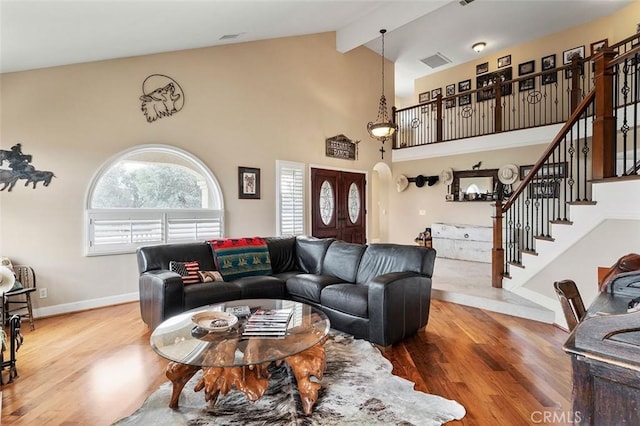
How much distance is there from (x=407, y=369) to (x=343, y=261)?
160cm

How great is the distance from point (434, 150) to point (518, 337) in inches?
211

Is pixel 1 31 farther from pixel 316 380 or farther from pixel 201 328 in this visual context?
pixel 316 380

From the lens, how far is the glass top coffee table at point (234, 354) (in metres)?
1.87

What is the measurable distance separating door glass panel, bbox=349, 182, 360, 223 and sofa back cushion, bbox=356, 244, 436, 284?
141 inches

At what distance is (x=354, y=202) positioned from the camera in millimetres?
7512

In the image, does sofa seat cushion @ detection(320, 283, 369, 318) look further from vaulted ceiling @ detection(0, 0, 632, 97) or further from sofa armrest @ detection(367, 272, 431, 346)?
vaulted ceiling @ detection(0, 0, 632, 97)

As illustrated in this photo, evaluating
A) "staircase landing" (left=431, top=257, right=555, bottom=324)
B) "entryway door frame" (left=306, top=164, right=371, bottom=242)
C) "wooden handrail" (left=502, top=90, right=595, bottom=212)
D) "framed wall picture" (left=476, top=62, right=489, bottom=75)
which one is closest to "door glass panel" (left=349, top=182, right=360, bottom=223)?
"entryway door frame" (left=306, top=164, right=371, bottom=242)

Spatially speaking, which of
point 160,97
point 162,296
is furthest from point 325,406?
point 160,97

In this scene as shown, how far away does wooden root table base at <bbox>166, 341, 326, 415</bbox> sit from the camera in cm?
203

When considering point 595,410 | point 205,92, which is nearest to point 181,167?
point 205,92

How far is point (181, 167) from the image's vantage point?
4.98m

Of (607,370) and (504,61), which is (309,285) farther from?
(504,61)

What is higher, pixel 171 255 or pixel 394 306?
pixel 171 255

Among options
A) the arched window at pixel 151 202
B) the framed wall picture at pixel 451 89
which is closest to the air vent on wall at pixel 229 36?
the arched window at pixel 151 202
